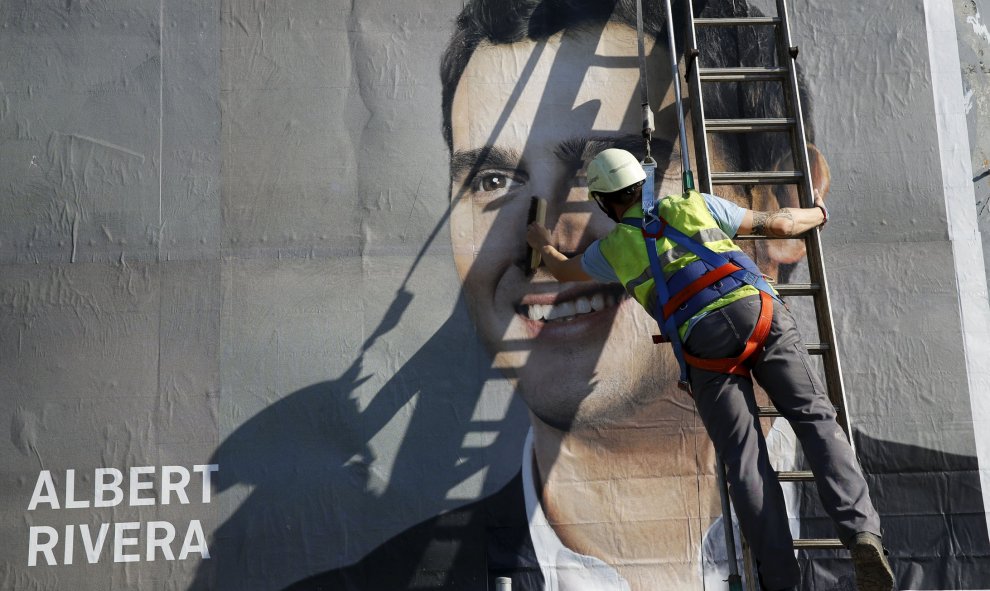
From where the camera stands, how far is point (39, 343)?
156 inches

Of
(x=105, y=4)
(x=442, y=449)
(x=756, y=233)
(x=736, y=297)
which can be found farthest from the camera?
(x=105, y=4)

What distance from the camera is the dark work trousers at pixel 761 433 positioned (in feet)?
9.42

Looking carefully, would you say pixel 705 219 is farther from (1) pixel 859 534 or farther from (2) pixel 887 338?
(2) pixel 887 338

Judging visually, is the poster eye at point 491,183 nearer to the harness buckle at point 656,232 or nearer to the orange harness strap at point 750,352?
the harness buckle at point 656,232

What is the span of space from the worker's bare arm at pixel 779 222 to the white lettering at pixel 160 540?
2579 millimetres

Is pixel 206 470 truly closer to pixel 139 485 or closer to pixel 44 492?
pixel 139 485

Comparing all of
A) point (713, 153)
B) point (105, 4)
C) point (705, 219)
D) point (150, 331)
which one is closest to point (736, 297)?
point (705, 219)

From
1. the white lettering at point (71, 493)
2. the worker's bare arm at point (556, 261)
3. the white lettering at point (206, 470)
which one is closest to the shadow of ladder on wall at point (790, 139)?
the worker's bare arm at point (556, 261)

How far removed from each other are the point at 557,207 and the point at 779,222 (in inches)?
43.2

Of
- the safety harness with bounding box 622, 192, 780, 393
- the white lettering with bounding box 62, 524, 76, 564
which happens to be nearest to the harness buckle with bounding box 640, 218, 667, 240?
the safety harness with bounding box 622, 192, 780, 393

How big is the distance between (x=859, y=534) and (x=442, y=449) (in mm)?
1765

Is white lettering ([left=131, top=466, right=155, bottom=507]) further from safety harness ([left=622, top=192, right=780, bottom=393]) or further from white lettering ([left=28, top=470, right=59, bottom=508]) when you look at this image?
safety harness ([left=622, top=192, right=780, bottom=393])

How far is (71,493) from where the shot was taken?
385cm

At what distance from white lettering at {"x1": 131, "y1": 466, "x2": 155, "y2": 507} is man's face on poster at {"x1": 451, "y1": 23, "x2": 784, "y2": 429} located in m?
1.52
